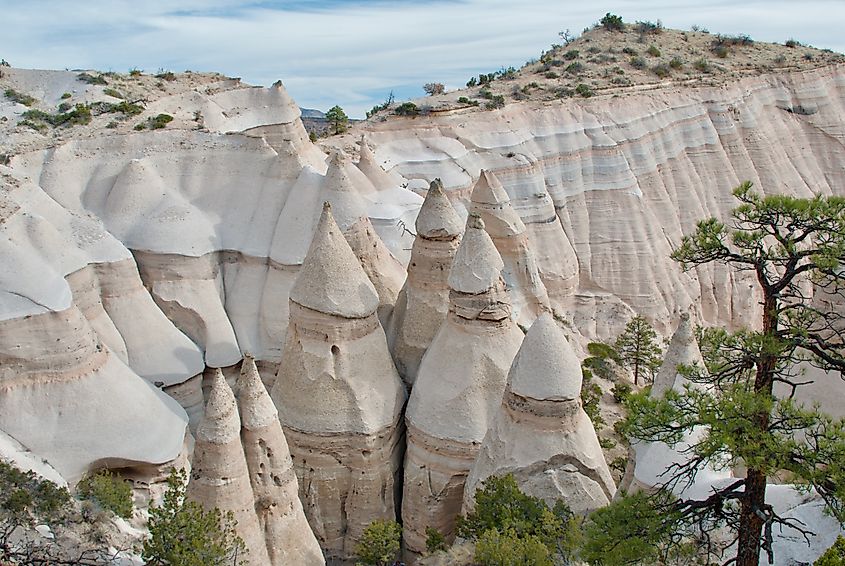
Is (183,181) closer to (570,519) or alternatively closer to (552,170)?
(570,519)

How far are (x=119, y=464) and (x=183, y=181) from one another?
339 inches

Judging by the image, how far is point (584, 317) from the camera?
3108 cm

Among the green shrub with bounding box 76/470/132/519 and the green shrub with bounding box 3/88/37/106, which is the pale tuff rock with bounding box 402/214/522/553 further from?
the green shrub with bounding box 3/88/37/106

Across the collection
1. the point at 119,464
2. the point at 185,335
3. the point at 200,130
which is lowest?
the point at 119,464

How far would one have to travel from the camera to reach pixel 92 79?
28.0 metres

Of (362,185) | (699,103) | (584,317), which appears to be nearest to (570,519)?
(362,185)

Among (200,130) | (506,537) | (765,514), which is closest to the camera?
(765,514)

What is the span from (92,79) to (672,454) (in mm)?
25224

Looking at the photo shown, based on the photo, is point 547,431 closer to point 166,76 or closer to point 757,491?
point 757,491

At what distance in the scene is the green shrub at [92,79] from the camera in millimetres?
27781

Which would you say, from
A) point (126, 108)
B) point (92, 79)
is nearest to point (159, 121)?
point (126, 108)

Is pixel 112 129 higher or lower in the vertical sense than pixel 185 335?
higher

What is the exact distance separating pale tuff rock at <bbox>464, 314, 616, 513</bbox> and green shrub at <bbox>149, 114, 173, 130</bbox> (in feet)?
47.7

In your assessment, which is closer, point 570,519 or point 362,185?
point 570,519
